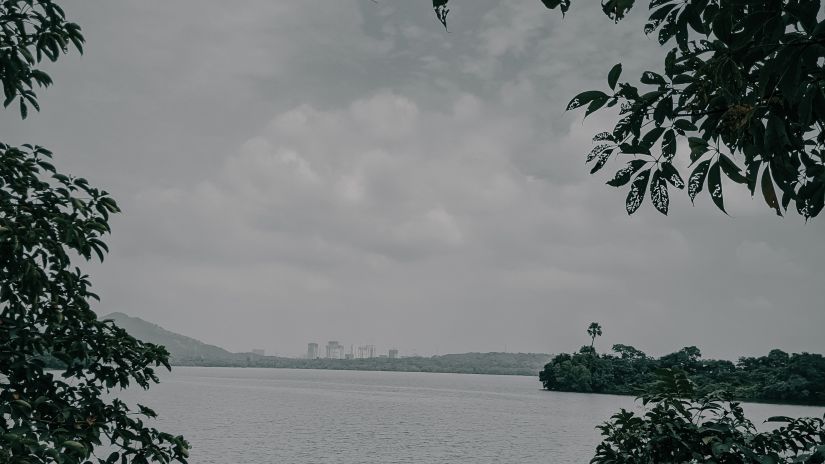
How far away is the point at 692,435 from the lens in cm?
708

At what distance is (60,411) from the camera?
16.1 feet

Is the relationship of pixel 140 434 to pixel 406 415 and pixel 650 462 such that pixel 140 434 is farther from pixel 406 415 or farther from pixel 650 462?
pixel 406 415

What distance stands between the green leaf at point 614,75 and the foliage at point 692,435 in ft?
16.7

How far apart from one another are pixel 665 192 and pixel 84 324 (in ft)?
18.0

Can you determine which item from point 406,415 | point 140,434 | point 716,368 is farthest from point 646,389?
point 716,368

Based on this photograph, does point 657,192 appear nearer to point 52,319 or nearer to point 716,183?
point 716,183

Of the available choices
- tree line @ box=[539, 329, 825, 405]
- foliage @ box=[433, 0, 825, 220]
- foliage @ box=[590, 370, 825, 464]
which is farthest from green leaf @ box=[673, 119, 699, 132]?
tree line @ box=[539, 329, 825, 405]

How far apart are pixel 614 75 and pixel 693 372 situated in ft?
358

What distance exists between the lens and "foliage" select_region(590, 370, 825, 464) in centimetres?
621

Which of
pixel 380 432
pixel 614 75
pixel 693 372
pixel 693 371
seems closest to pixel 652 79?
pixel 614 75

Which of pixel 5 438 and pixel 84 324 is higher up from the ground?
pixel 84 324

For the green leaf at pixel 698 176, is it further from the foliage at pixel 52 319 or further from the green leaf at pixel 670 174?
the foliage at pixel 52 319

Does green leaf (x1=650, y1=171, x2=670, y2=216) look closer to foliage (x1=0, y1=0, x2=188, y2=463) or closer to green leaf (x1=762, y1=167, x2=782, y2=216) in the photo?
green leaf (x1=762, y1=167, x2=782, y2=216)

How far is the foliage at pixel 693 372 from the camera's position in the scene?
101625 millimetres
